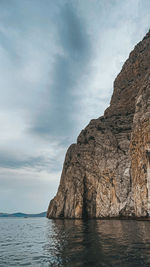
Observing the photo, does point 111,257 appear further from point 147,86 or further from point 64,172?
point 64,172

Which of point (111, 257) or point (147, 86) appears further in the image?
point (147, 86)

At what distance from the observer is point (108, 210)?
198ft

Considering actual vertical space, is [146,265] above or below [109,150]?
below

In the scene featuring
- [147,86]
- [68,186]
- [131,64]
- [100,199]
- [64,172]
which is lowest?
[100,199]

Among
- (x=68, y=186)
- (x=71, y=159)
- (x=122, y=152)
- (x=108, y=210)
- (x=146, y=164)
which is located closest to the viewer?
(x=146, y=164)

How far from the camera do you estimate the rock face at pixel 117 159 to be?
47.5 metres

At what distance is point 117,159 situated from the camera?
65.2 meters

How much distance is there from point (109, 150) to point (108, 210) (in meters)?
19.8

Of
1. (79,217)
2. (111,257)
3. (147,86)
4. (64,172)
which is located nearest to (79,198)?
(79,217)

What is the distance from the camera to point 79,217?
67.0 metres

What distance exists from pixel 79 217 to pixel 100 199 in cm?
1052

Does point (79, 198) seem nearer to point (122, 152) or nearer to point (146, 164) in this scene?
point (122, 152)

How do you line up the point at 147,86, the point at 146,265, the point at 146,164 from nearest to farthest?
the point at 146,265
the point at 146,164
the point at 147,86

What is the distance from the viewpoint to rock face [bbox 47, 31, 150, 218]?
47.5 meters
